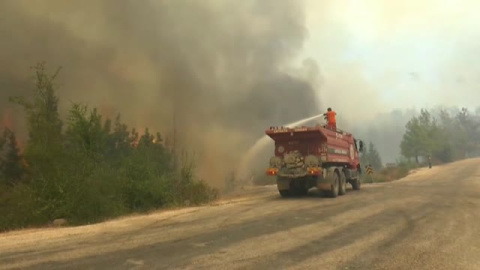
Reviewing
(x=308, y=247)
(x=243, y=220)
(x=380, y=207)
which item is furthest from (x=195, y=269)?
(x=380, y=207)

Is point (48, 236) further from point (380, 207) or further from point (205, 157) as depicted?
point (205, 157)

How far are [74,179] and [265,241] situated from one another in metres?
6.02

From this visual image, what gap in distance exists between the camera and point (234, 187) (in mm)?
23797

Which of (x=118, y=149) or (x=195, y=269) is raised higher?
(x=118, y=149)

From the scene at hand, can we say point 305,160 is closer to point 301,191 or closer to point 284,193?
point 284,193

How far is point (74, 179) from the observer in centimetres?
1041

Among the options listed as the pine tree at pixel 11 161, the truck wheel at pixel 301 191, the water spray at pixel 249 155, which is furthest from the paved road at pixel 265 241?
the water spray at pixel 249 155

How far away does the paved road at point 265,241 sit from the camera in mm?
5348

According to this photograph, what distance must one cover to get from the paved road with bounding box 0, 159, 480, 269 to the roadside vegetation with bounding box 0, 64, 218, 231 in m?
1.07

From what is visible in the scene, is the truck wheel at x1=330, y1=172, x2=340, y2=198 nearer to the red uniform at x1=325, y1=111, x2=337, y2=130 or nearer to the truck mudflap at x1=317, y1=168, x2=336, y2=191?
the truck mudflap at x1=317, y1=168, x2=336, y2=191

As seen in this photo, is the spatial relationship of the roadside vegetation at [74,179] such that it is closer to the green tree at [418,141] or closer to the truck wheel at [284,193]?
the truck wheel at [284,193]

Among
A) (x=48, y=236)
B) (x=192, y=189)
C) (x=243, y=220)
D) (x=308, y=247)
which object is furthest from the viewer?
(x=192, y=189)

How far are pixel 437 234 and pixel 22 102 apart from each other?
1055 cm

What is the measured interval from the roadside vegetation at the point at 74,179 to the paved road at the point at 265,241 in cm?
107
